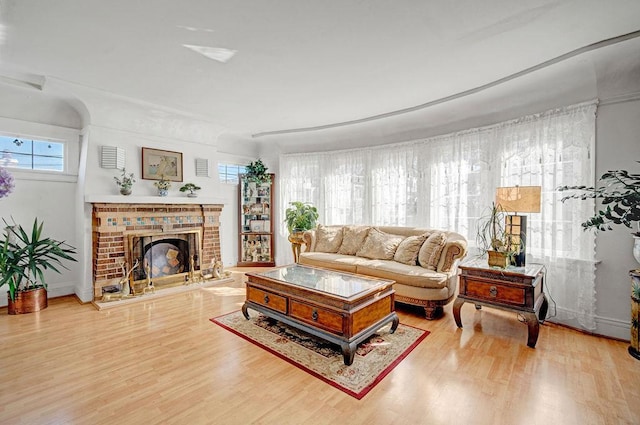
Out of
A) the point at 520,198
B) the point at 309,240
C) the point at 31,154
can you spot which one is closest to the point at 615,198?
the point at 520,198

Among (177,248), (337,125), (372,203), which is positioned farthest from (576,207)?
(177,248)

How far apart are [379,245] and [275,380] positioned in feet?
8.31

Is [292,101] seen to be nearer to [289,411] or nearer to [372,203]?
Answer: [372,203]

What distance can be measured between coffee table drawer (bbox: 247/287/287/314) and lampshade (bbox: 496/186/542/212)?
2456mm

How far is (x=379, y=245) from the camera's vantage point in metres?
4.20

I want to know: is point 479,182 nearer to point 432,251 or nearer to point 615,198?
point 432,251

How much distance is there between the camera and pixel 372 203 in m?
5.12

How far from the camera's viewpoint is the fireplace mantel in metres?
3.73

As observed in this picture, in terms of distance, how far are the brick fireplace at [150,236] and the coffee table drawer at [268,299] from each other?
1982 mm

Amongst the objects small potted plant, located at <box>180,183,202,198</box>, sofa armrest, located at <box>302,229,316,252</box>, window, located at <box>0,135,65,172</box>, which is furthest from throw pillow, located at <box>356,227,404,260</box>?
window, located at <box>0,135,65,172</box>

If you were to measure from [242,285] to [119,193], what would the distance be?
225cm

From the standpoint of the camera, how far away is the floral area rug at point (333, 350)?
6.98 ft

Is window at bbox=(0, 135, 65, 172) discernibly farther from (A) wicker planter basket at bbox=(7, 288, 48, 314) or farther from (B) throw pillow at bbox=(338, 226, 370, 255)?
(B) throw pillow at bbox=(338, 226, 370, 255)

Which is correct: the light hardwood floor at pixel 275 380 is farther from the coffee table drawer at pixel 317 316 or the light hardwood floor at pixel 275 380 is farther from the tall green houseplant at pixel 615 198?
the tall green houseplant at pixel 615 198
